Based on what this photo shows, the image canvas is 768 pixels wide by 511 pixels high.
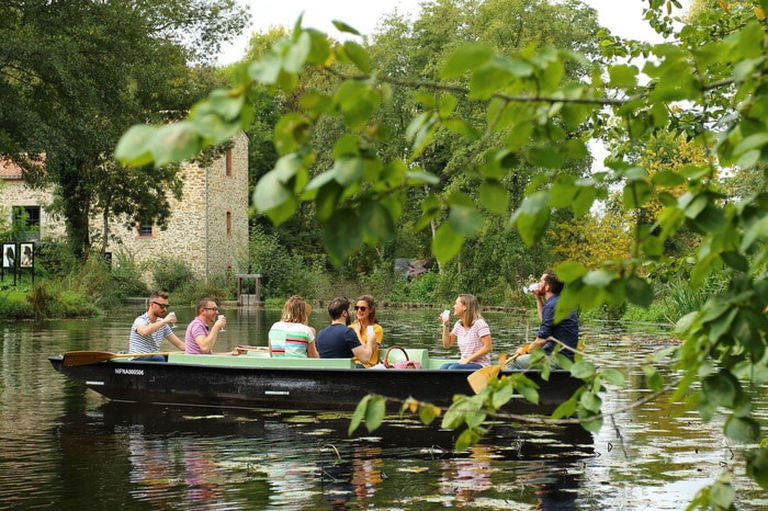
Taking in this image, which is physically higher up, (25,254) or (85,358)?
(25,254)

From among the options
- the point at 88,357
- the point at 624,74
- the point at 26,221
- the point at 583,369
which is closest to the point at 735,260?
the point at 624,74

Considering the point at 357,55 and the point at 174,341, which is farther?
the point at 174,341

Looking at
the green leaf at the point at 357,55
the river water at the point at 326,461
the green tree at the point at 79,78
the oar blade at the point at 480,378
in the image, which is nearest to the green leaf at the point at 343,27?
the green leaf at the point at 357,55

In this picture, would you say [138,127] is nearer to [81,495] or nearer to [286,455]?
[81,495]

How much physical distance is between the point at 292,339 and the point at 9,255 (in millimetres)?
26722

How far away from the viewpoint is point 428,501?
7.11 metres

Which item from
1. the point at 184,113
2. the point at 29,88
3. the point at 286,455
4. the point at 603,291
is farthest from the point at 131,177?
the point at 603,291

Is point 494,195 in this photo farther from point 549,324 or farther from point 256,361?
point 256,361

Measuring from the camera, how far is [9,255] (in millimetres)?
36219

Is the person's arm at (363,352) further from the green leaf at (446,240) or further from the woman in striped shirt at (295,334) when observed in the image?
the green leaf at (446,240)

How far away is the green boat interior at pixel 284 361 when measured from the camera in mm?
11328

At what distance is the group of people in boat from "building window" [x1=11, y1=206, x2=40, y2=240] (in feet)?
95.5

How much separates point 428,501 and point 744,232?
503 centimetres

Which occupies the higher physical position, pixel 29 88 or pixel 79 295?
pixel 29 88
